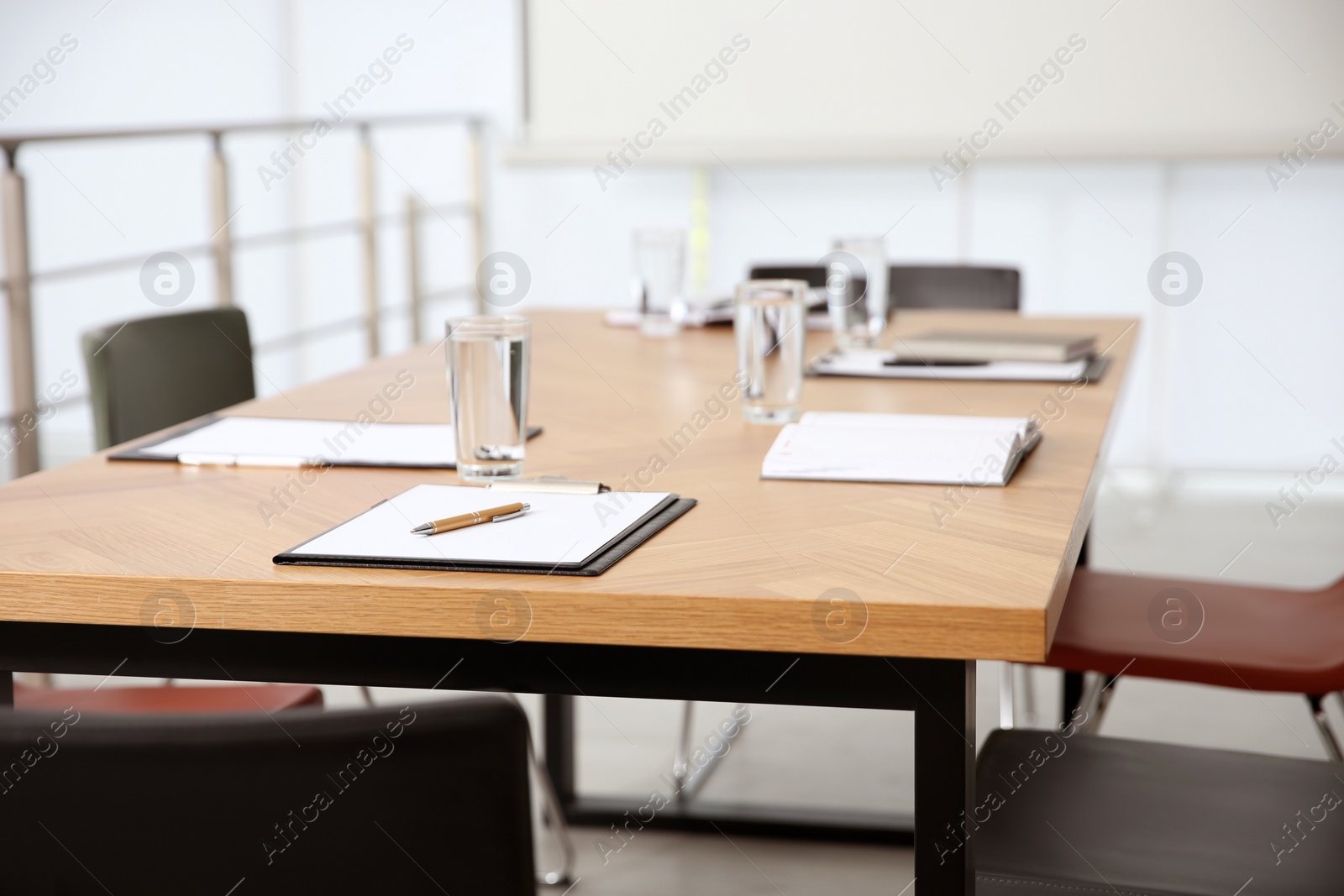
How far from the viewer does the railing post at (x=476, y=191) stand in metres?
4.23

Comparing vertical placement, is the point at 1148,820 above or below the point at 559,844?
above

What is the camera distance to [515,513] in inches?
40.6

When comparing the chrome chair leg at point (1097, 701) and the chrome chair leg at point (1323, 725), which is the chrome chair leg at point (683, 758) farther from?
the chrome chair leg at point (1323, 725)

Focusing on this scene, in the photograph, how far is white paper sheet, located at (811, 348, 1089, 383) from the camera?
5.47 ft

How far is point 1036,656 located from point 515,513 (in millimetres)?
407

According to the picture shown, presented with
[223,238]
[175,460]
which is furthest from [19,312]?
A: [175,460]

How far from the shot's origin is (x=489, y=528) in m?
1.00

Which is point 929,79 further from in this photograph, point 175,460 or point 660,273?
point 175,460

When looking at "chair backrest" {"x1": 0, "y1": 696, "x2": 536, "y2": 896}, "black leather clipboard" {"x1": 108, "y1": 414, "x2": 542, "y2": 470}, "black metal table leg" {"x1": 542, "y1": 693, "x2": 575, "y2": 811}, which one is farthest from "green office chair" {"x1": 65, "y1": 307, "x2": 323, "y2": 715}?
"chair backrest" {"x1": 0, "y1": 696, "x2": 536, "y2": 896}

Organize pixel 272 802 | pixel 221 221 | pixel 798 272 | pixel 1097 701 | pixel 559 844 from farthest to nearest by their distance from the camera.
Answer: pixel 221 221 → pixel 798 272 → pixel 559 844 → pixel 1097 701 → pixel 272 802

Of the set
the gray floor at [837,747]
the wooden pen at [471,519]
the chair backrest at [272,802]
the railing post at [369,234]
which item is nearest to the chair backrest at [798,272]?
the gray floor at [837,747]

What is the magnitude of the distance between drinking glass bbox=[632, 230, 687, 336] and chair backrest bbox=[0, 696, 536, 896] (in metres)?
1.58

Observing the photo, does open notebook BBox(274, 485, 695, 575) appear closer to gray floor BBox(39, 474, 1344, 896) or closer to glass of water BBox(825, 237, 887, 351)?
gray floor BBox(39, 474, 1344, 896)

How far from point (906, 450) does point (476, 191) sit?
326 centimetres
